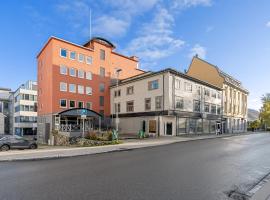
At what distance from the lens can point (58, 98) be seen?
3959 cm

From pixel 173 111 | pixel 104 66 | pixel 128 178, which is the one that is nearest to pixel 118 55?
pixel 104 66

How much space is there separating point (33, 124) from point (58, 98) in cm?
3332

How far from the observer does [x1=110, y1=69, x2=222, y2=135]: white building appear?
3488 centimetres

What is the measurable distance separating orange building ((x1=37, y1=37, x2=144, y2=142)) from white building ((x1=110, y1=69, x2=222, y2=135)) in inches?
146

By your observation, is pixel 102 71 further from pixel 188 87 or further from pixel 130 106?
pixel 188 87

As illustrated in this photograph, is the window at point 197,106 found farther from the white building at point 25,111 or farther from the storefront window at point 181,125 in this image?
the white building at point 25,111

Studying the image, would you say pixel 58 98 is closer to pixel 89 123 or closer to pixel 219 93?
pixel 89 123

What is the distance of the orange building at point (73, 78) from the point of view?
39281mm

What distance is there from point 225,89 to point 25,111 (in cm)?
5408

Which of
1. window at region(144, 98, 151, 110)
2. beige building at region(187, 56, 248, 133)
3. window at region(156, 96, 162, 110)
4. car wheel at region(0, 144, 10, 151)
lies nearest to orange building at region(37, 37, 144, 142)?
window at region(144, 98, 151, 110)

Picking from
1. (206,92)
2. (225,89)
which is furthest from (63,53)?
(225,89)

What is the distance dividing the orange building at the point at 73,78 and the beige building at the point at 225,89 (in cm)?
1647

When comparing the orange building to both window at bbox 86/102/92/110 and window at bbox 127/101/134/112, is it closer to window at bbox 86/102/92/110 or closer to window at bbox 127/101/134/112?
window at bbox 86/102/92/110

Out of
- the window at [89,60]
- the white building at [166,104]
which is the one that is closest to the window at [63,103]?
the window at [89,60]
